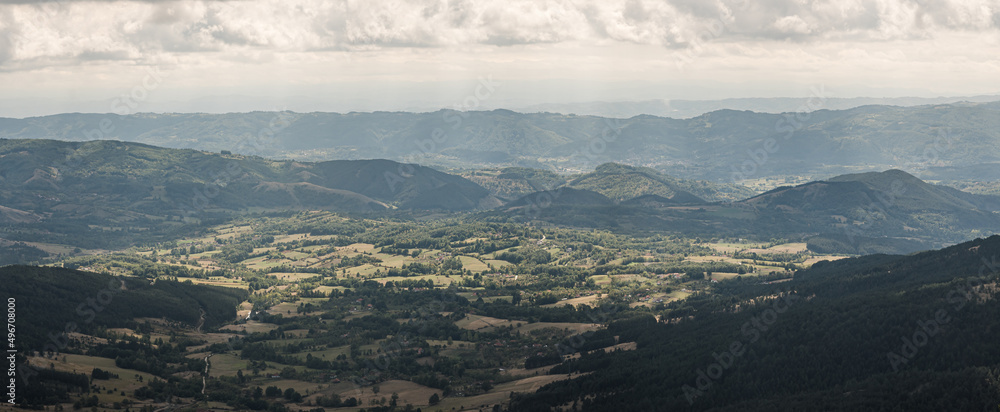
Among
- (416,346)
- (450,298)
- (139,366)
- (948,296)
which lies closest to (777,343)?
(948,296)

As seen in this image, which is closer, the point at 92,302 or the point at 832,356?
the point at 832,356

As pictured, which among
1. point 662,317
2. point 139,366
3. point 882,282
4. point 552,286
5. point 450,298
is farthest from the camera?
point 552,286

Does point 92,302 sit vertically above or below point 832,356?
below

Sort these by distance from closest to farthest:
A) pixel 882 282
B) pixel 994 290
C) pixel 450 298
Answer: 1. pixel 994 290
2. pixel 882 282
3. pixel 450 298

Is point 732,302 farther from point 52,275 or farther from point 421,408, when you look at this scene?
point 52,275

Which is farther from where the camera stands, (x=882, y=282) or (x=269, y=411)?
(x=882, y=282)

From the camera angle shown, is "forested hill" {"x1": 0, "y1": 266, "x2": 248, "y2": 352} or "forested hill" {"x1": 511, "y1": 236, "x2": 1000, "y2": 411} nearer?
"forested hill" {"x1": 511, "y1": 236, "x2": 1000, "y2": 411}

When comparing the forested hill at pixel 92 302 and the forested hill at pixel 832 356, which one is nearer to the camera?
the forested hill at pixel 832 356

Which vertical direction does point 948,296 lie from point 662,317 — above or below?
above
